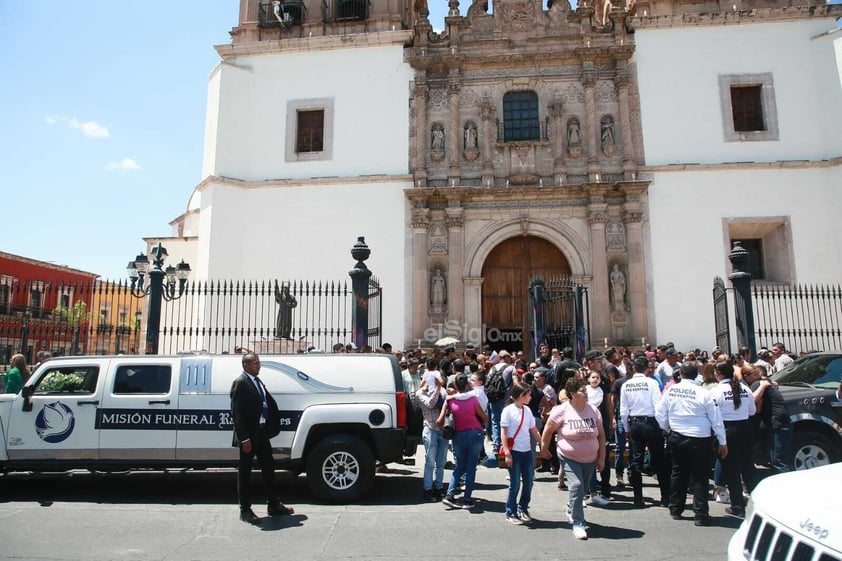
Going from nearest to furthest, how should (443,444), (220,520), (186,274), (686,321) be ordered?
1. (220,520)
2. (443,444)
3. (186,274)
4. (686,321)

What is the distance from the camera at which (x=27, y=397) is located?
23.5 ft

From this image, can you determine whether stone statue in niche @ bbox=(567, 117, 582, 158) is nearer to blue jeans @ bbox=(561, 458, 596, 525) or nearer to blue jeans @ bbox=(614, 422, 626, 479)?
blue jeans @ bbox=(614, 422, 626, 479)

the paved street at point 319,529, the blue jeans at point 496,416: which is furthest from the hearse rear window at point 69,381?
the blue jeans at point 496,416

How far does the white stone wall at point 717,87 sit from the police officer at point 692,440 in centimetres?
1426

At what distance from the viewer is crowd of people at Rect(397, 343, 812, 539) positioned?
6.14 m

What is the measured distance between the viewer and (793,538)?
2.74 meters

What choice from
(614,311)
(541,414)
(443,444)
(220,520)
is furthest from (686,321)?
(220,520)

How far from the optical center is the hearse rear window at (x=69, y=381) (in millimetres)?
7305

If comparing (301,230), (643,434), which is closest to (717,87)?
(301,230)

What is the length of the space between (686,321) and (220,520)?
50.5 ft

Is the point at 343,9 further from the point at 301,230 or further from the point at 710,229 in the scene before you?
the point at 710,229

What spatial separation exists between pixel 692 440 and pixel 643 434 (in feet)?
2.62

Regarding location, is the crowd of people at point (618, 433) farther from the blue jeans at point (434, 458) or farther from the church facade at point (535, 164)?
the church facade at point (535, 164)

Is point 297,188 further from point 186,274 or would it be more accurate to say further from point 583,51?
point 583,51
